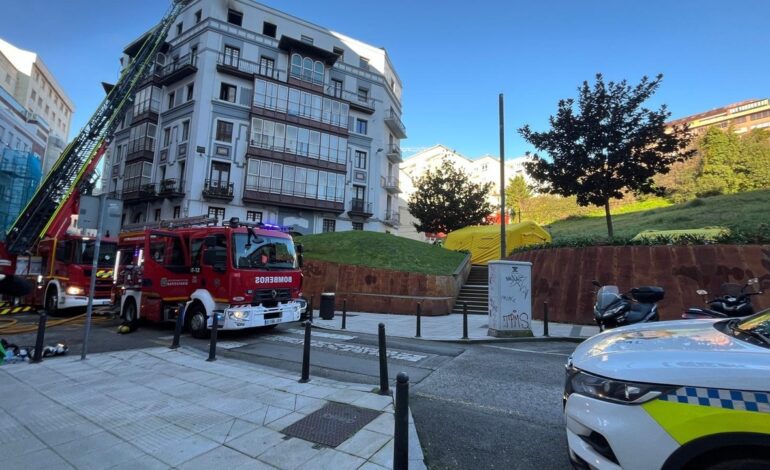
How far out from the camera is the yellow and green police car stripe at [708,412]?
1.91 metres

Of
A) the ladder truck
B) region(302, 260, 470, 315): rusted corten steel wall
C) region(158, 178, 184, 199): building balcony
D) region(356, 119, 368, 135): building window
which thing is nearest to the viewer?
the ladder truck

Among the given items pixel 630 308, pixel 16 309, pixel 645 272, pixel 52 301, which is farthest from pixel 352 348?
pixel 16 309

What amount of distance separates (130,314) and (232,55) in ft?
90.2

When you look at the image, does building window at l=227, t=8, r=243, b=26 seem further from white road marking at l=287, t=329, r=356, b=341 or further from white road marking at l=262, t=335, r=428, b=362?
white road marking at l=262, t=335, r=428, b=362

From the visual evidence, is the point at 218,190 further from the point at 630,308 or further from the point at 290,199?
the point at 630,308

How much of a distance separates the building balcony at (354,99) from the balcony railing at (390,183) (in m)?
7.23

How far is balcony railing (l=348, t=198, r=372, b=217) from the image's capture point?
36.4 meters

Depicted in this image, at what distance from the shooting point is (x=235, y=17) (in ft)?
111

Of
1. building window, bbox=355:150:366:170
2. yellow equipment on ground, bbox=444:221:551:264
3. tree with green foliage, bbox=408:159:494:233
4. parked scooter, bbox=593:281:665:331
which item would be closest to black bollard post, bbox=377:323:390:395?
parked scooter, bbox=593:281:665:331

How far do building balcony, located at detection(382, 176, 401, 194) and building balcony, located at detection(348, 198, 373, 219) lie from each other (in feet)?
13.4

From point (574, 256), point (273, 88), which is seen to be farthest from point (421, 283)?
point (273, 88)

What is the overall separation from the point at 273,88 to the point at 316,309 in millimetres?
23211

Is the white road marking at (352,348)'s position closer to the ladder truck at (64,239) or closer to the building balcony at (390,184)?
the ladder truck at (64,239)

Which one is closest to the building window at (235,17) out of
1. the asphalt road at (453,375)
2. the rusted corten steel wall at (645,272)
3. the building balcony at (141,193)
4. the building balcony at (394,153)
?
the building balcony at (141,193)
